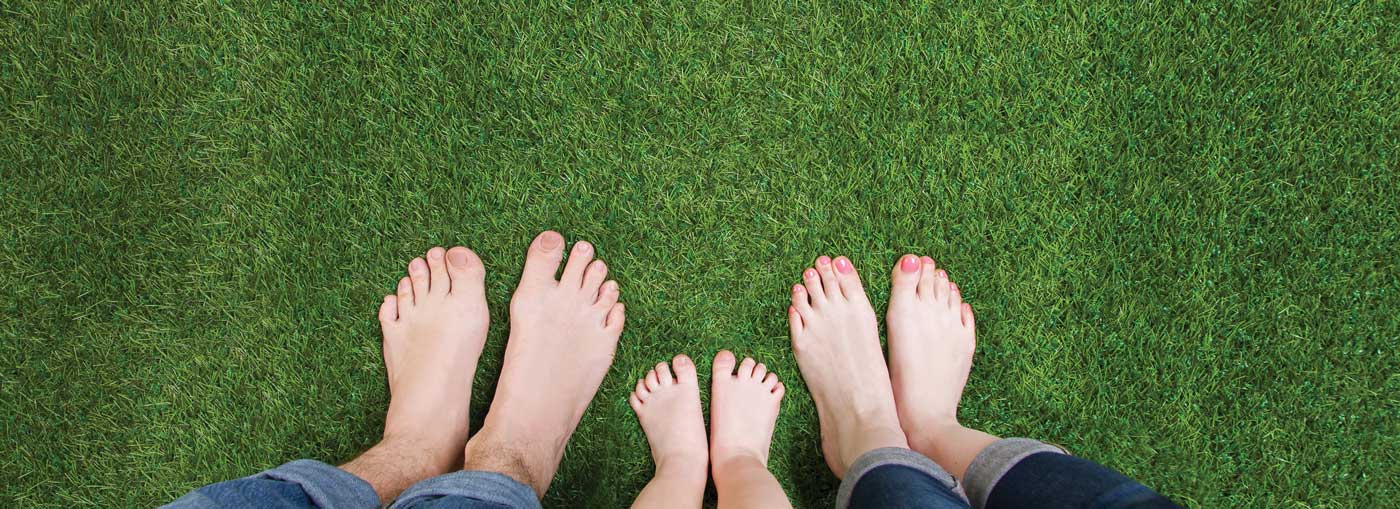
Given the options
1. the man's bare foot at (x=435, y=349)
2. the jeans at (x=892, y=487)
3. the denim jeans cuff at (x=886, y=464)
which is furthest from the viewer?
the man's bare foot at (x=435, y=349)

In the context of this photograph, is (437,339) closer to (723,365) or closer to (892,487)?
(723,365)

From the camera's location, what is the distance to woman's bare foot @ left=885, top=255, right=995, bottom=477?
5.03ft

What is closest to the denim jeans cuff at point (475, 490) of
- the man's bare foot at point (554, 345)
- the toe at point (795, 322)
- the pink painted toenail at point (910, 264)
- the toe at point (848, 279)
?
the man's bare foot at point (554, 345)

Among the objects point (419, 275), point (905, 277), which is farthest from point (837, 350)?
point (419, 275)

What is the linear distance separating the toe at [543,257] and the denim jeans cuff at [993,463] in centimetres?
92

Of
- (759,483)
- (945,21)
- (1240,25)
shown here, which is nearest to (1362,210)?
(1240,25)

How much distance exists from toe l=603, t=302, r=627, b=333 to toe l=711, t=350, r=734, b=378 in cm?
23

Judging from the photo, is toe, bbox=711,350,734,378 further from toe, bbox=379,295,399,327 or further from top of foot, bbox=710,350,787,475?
toe, bbox=379,295,399,327

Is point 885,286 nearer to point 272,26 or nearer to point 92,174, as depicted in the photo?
point 272,26

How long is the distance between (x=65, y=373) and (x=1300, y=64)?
275 cm

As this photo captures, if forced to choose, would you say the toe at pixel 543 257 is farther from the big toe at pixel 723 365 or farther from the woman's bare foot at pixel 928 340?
the woman's bare foot at pixel 928 340

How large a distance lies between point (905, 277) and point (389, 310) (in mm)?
1130

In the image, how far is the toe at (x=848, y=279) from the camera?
5.10 feet

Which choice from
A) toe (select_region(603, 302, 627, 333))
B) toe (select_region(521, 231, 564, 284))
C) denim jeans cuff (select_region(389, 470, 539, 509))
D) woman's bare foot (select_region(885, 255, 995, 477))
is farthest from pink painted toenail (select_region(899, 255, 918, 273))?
denim jeans cuff (select_region(389, 470, 539, 509))
